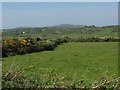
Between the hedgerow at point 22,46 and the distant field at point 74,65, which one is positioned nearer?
the distant field at point 74,65

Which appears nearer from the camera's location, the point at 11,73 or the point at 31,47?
the point at 11,73

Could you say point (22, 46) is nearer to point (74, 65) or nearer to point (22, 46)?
point (22, 46)

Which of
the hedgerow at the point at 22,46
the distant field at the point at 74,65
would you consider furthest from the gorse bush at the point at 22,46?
the distant field at the point at 74,65

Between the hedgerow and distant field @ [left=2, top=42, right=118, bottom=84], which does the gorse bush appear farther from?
distant field @ [left=2, top=42, right=118, bottom=84]

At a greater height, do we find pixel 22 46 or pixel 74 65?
pixel 22 46

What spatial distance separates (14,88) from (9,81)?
18cm

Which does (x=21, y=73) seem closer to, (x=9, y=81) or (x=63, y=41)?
(x=9, y=81)

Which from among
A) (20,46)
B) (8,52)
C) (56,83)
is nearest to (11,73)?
(56,83)

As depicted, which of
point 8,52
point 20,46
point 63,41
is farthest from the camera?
point 63,41

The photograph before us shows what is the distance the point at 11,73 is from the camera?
7770 millimetres

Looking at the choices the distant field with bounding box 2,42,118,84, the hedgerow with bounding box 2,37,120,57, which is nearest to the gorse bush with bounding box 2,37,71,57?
the hedgerow with bounding box 2,37,120,57

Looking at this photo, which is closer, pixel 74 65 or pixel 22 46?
pixel 74 65

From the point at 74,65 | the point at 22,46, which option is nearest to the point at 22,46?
the point at 22,46

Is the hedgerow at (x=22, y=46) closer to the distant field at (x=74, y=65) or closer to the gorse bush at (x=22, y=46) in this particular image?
the gorse bush at (x=22, y=46)
